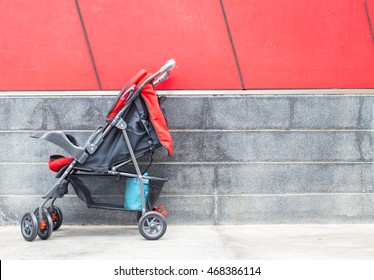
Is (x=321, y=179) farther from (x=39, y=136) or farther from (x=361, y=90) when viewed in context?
(x=39, y=136)

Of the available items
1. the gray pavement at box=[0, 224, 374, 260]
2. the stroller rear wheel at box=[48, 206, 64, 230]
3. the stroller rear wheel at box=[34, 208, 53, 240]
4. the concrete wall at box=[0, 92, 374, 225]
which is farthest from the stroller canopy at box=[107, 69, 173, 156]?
the stroller rear wheel at box=[48, 206, 64, 230]

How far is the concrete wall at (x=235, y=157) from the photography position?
25.1ft

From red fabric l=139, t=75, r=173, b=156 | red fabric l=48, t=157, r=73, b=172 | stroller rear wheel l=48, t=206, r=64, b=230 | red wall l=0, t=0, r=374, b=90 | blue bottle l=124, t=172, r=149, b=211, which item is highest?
red wall l=0, t=0, r=374, b=90

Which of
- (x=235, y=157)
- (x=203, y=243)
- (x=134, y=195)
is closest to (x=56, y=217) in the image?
(x=134, y=195)

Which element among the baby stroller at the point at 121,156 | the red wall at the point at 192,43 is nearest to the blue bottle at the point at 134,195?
the baby stroller at the point at 121,156

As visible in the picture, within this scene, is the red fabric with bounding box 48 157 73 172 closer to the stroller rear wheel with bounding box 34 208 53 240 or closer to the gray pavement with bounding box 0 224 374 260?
the stroller rear wheel with bounding box 34 208 53 240

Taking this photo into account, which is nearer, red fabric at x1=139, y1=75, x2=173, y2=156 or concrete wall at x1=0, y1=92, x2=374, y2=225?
red fabric at x1=139, y1=75, x2=173, y2=156

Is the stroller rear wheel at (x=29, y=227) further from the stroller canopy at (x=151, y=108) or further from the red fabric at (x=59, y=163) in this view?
the stroller canopy at (x=151, y=108)

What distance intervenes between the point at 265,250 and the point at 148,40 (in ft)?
9.08

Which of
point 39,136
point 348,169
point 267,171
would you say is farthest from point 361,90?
point 39,136

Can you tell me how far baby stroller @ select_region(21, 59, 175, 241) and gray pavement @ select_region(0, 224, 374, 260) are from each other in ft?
0.69

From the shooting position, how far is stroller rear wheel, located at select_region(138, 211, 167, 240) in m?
6.71

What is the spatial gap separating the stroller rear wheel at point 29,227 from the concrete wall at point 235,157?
83 cm

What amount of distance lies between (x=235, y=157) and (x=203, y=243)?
1379mm
